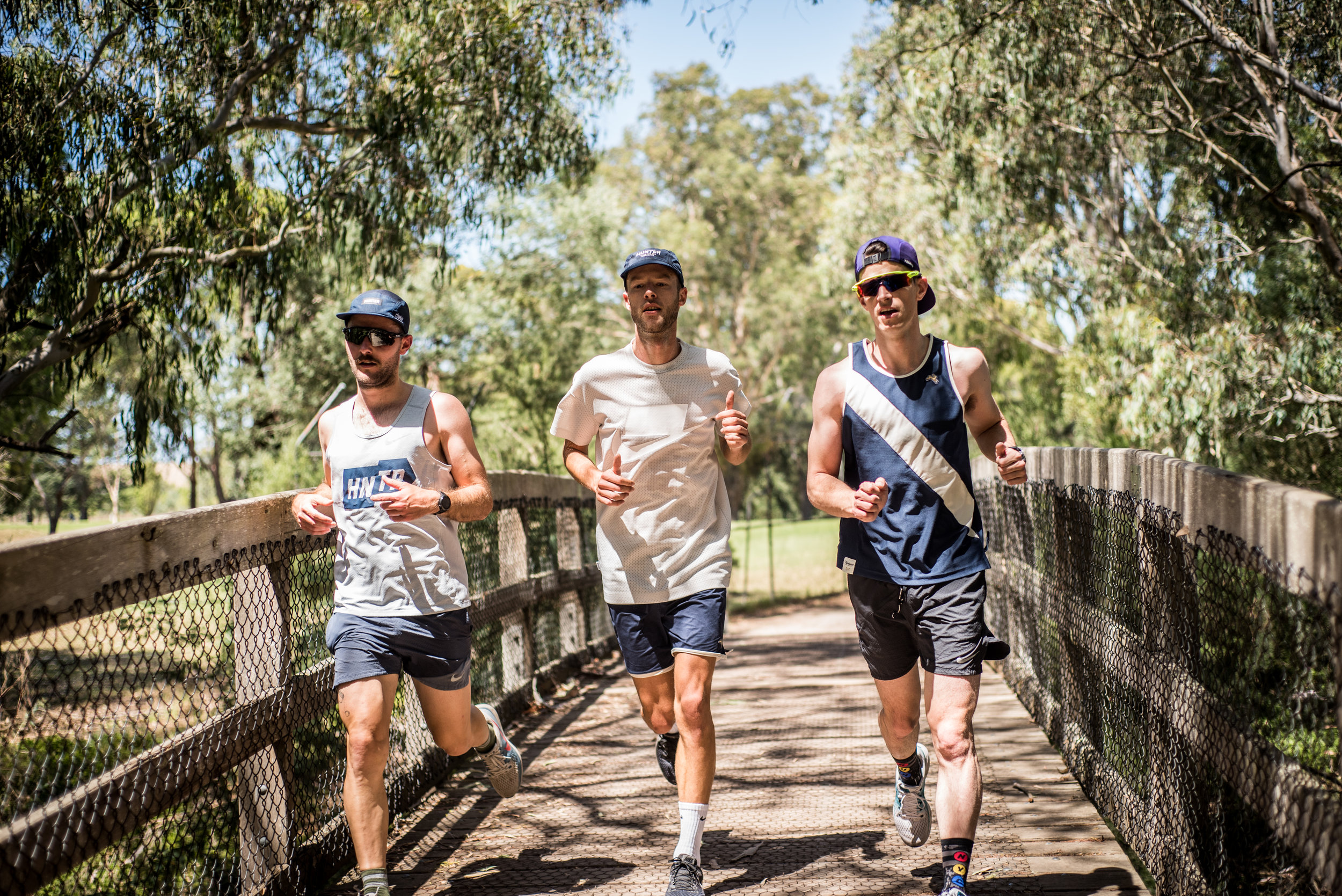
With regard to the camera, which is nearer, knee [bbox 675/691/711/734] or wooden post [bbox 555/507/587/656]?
knee [bbox 675/691/711/734]

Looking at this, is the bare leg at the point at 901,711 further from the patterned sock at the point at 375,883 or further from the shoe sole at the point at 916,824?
the patterned sock at the point at 375,883

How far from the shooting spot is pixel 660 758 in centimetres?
451

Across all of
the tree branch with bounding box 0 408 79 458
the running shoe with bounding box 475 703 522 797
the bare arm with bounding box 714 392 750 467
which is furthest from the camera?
the tree branch with bounding box 0 408 79 458

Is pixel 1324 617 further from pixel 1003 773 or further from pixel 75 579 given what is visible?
pixel 1003 773

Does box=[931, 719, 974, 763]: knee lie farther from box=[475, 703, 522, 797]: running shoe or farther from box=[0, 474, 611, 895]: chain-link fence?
box=[0, 474, 611, 895]: chain-link fence

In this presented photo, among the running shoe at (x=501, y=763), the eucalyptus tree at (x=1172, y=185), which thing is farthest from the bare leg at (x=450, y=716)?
the eucalyptus tree at (x=1172, y=185)

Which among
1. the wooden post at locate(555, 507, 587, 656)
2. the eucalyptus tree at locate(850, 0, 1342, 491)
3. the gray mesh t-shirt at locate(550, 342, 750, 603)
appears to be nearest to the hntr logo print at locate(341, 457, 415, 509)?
the gray mesh t-shirt at locate(550, 342, 750, 603)

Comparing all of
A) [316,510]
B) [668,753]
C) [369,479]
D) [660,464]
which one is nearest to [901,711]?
[668,753]

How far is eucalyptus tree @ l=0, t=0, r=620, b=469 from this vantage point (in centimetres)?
898

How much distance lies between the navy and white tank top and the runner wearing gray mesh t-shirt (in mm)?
435

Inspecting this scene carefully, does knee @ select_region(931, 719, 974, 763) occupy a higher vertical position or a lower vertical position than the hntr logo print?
lower

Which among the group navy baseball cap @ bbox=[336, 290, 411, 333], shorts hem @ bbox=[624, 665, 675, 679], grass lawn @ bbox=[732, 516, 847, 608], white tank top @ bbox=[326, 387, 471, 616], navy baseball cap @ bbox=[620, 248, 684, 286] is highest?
navy baseball cap @ bbox=[620, 248, 684, 286]

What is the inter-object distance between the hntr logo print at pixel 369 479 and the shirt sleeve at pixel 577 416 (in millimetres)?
622

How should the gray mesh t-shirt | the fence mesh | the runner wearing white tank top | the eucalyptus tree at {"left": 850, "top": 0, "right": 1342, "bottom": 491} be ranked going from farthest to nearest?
the eucalyptus tree at {"left": 850, "top": 0, "right": 1342, "bottom": 491} < the gray mesh t-shirt < the runner wearing white tank top < the fence mesh
